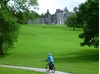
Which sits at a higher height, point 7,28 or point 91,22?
point 91,22

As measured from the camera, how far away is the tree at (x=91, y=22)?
59.7 m

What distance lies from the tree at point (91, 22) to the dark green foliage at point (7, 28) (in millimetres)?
12358

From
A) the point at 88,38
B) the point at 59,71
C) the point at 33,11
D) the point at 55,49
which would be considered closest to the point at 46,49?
the point at 55,49

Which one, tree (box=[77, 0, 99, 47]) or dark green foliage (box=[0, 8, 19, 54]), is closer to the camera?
tree (box=[77, 0, 99, 47])

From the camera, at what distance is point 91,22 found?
6044cm

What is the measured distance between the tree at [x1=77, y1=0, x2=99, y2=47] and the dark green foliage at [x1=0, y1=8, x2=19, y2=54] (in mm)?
12358

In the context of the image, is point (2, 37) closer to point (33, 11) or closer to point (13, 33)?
point (13, 33)

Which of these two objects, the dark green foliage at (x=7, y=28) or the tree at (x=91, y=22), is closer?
the tree at (x=91, y=22)

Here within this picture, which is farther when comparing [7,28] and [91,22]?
[7,28]

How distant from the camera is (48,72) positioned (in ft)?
137

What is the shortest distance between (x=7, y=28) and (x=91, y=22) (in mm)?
15986

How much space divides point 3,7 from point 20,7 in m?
2.87

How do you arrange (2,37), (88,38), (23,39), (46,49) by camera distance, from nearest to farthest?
(88,38), (2,37), (46,49), (23,39)

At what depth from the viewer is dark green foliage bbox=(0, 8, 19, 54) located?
6912cm
